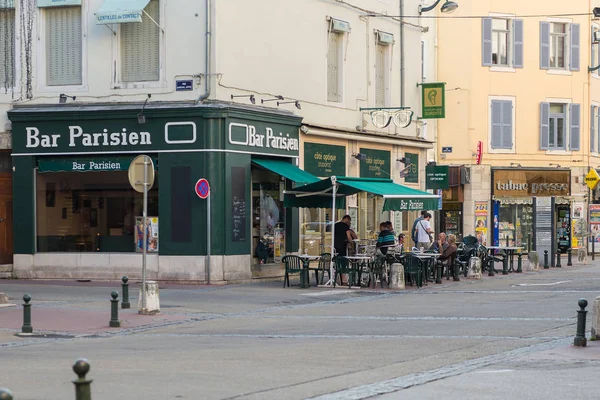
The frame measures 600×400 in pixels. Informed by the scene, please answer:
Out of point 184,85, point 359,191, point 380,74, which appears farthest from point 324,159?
point 184,85

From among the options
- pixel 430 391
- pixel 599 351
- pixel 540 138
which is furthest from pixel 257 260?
pixel 540 138

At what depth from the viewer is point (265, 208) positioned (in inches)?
1176

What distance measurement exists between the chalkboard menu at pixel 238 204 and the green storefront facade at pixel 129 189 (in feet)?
0.09

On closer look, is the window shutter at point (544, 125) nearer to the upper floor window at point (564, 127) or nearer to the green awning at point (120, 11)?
the upper floor window at point (564, 127)

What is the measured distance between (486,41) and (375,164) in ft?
48.2

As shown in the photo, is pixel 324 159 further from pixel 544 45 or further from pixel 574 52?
pixel 574 52

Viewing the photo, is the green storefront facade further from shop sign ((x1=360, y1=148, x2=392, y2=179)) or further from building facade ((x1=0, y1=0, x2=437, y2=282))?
shop sign ((x1=360, y1=148, x2=392, y2=179))

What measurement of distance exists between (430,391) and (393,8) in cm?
2696

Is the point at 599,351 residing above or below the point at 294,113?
below

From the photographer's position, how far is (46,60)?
2880 cm

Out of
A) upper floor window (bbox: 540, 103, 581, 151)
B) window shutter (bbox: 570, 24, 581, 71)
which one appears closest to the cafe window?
upper floor window (bbox: 540, 103, 581, 151)

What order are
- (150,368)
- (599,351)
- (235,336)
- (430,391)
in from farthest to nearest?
(235,336), (599,351), (150,368), (430,391)

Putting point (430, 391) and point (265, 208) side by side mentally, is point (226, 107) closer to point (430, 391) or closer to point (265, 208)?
point (265, 208)

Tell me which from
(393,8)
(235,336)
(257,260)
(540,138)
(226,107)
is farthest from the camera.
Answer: (540,138)
